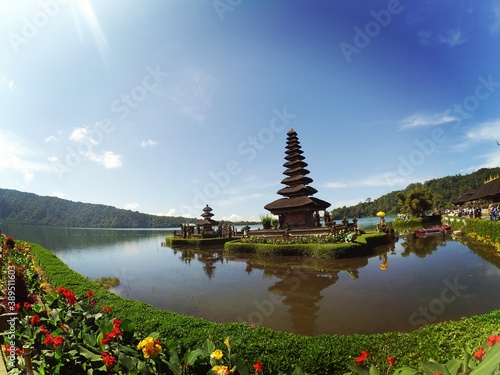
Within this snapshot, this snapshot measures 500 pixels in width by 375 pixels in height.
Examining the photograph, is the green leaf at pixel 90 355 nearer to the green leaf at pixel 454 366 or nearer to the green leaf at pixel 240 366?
the green leaf at pixel 240 366

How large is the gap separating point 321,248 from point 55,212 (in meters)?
154

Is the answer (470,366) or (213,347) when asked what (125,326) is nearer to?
(213,347)

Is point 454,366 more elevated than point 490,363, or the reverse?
point 490,363

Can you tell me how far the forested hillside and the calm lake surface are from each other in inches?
2947

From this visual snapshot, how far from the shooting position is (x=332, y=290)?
9.70 meters

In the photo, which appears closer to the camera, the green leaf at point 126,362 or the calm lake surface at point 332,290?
the green leaf at point 126,362

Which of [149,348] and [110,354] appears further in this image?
[110,354]

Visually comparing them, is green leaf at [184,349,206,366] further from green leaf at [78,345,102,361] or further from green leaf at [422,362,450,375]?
green leaf at [422,362,450,375]

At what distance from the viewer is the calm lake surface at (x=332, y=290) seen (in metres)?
7.06

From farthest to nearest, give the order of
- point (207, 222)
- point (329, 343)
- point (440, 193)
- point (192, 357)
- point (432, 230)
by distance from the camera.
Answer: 1. point (440, 193)
2. point (207, 222)
3. point (432, 230)
4. point (329, 343)
5. point (192, 357)

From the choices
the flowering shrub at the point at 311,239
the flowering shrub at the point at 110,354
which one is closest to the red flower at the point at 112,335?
the flowering shrub at the point at 110,354

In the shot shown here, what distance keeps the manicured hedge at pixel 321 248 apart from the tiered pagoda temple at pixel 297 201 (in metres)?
3.99

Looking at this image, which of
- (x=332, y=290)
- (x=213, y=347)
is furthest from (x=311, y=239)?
(x=213, y=347)

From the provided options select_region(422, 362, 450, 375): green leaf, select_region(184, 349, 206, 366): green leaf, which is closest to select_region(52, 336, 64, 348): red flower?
select_region(184, 349, 206, 366): green leaf
